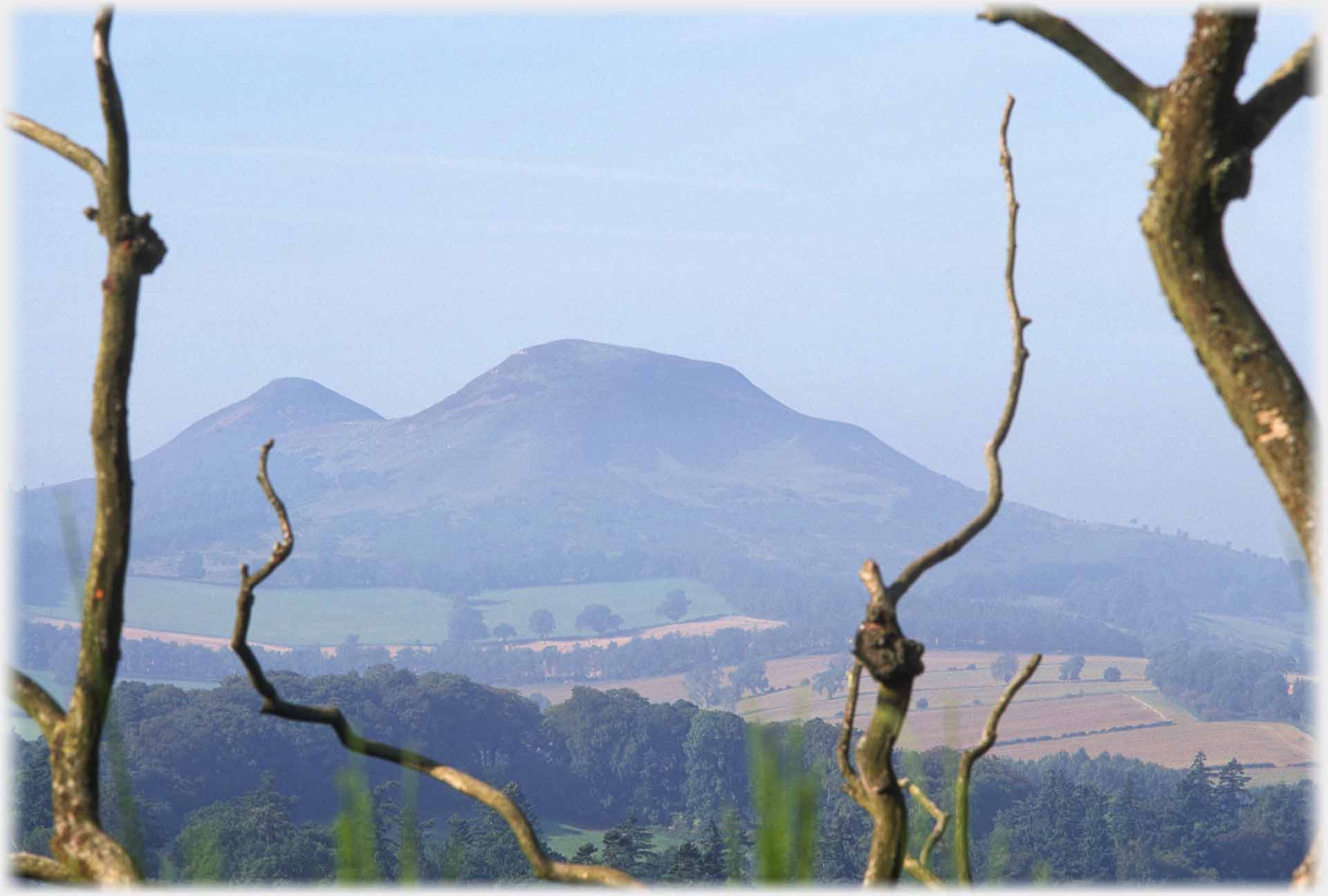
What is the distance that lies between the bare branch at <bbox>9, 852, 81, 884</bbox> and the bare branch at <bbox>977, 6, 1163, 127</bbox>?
1381 millimetres

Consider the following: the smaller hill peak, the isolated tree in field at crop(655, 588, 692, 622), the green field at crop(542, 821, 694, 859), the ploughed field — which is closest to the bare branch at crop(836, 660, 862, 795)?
the green field at crop(542, 821, 694, 859)

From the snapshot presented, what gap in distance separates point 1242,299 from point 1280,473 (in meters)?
0.18

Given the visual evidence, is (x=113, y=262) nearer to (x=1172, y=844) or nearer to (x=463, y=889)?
(x=463, y=889)

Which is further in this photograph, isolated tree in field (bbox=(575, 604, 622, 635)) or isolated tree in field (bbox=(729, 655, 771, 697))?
isolated tree in field (bbox=(575, 604, 622, 635))

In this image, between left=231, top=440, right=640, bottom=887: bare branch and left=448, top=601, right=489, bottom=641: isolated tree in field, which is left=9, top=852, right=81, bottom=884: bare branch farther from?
left=448, top=601, right=489, bottom=641: isolated tree in field

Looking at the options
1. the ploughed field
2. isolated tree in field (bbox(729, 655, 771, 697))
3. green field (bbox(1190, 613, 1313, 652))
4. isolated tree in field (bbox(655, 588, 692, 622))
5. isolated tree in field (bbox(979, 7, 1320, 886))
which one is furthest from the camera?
isolated tree in field (bbox(655, 588, 692, 622))

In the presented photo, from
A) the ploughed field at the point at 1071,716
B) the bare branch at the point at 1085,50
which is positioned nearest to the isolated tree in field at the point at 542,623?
the ploughed field at the point at 1071,716

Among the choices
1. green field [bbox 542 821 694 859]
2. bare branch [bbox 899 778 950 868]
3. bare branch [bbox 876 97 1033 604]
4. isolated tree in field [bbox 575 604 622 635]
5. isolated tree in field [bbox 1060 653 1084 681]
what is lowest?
green field [bbox 542 821 694 859]

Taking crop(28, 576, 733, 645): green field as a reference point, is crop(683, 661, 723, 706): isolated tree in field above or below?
below

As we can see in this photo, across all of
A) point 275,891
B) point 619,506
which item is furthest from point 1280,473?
point 619,506

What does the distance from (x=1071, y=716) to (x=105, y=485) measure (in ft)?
174

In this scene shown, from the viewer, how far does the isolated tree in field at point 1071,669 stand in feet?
192

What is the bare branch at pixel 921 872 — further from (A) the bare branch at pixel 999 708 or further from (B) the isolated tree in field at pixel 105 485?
(B) the isolated tree in field at pixel 105 485

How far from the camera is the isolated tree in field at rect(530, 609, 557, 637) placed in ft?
231
